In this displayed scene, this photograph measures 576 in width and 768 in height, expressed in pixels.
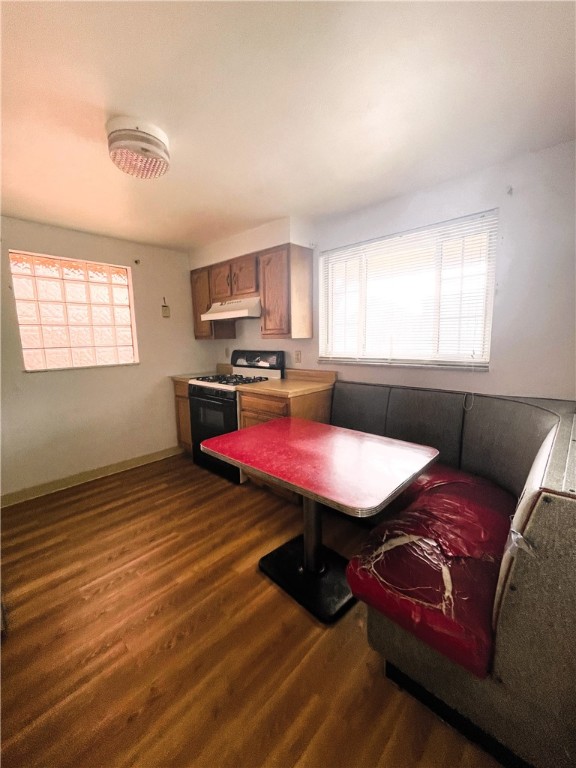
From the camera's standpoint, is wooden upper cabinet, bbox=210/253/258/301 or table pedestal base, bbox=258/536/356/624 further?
wooden upper cabinet, bbox=210/253/258/301

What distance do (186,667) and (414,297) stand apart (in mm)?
2531

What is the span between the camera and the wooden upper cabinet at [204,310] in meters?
3.50

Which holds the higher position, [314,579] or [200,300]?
[200,300]

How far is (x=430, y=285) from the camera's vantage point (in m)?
2.17

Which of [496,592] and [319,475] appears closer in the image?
[496,592]

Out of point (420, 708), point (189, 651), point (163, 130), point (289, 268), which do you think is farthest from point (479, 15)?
point (189, 651)

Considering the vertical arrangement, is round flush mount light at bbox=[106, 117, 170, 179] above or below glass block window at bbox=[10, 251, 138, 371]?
above

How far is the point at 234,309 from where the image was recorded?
10.1 feet

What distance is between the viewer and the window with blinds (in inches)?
78.6

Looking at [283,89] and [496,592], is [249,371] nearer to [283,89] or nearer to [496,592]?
[283,89]

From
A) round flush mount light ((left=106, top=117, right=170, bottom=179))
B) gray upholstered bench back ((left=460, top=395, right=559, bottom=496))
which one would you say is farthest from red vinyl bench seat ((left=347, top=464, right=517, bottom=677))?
round flush mount light ((left=106, top=117, right=170, bottom=179))

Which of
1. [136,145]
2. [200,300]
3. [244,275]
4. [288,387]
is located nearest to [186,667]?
[288,387]

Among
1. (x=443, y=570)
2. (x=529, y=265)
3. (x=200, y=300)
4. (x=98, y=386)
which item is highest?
(x=200, y=300)

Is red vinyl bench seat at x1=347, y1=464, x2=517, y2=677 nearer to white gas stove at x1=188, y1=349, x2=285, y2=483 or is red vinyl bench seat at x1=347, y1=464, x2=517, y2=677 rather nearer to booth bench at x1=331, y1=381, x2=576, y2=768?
booth bench at x1=331, y1=381, x2=576, y2=768
